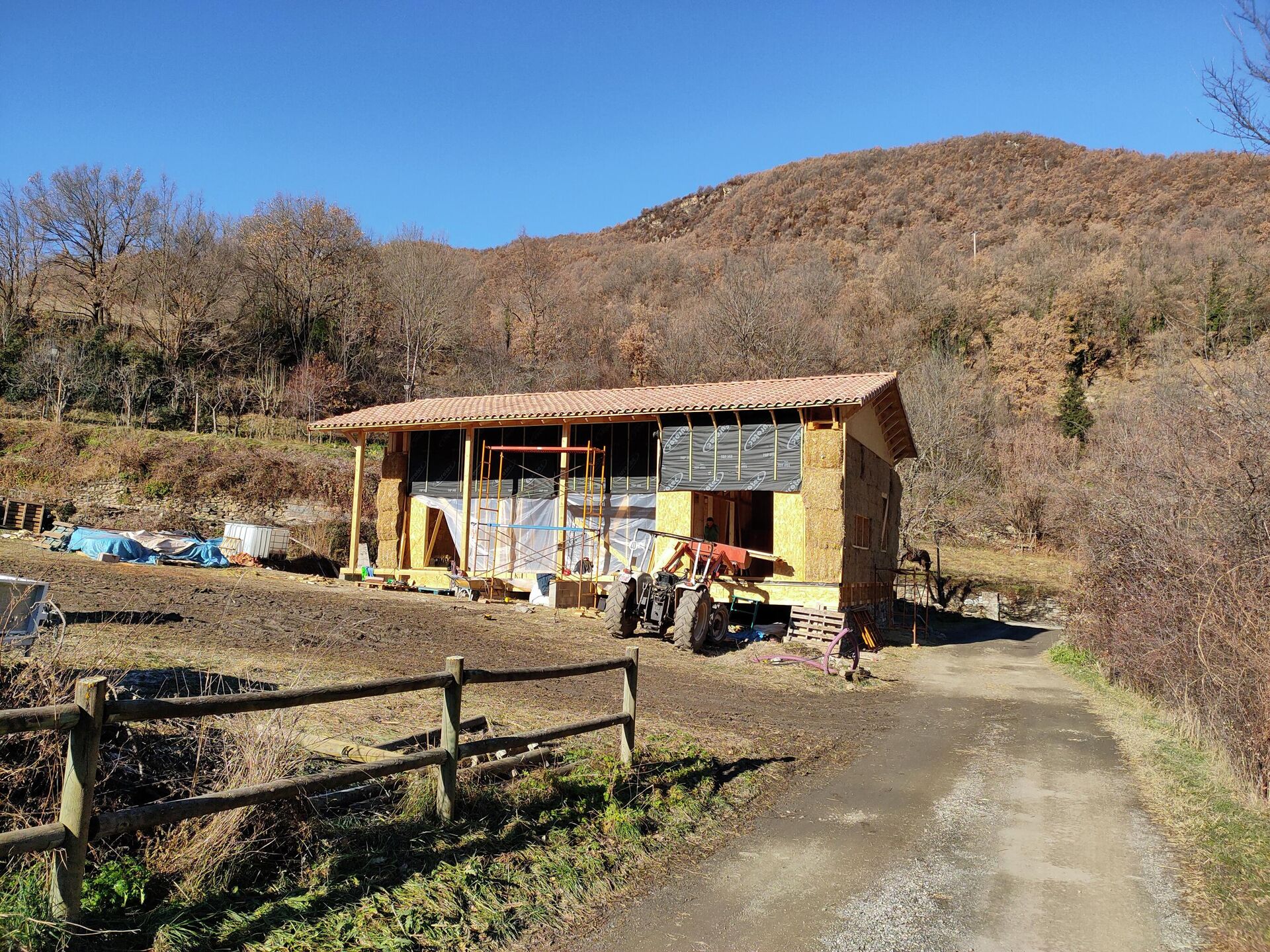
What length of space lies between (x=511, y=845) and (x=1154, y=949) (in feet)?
11.4

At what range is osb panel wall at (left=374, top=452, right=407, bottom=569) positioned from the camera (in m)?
23.5

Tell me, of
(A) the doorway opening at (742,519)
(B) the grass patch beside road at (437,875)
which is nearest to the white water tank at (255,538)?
(A) the doorway opening at (742,519)

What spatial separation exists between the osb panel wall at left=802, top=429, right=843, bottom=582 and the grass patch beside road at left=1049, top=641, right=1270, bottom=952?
738 cm

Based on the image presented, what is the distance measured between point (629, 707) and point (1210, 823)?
14.6 feet

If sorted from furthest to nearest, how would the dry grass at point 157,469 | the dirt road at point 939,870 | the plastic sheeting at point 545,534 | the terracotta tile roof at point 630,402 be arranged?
the dry grass at point 157,469 → the plastic sheeting at point 545,534 → the terracotta tile roof at point 630,402 → the dirt road at point 939,870

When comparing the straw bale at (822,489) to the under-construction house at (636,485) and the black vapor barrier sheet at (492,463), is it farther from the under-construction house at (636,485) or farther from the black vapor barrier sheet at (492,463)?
the black vapor barrier sheet at (492,463)

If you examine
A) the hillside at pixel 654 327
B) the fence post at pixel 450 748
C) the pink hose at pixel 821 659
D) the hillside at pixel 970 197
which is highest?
the hillside at pixel 970 197

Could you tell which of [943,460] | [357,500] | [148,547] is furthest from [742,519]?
[148,547]

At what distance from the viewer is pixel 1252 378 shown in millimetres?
9414

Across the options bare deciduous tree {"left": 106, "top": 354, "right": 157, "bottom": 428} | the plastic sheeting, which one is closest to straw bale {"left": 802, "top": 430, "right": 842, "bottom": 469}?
the plastic sheeting

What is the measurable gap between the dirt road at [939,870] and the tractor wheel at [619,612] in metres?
7.25

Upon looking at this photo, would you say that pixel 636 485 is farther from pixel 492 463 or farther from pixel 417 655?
pixel 417 655

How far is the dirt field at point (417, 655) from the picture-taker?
28.0ft

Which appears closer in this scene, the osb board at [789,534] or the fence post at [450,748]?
the fence post at [450,748]
